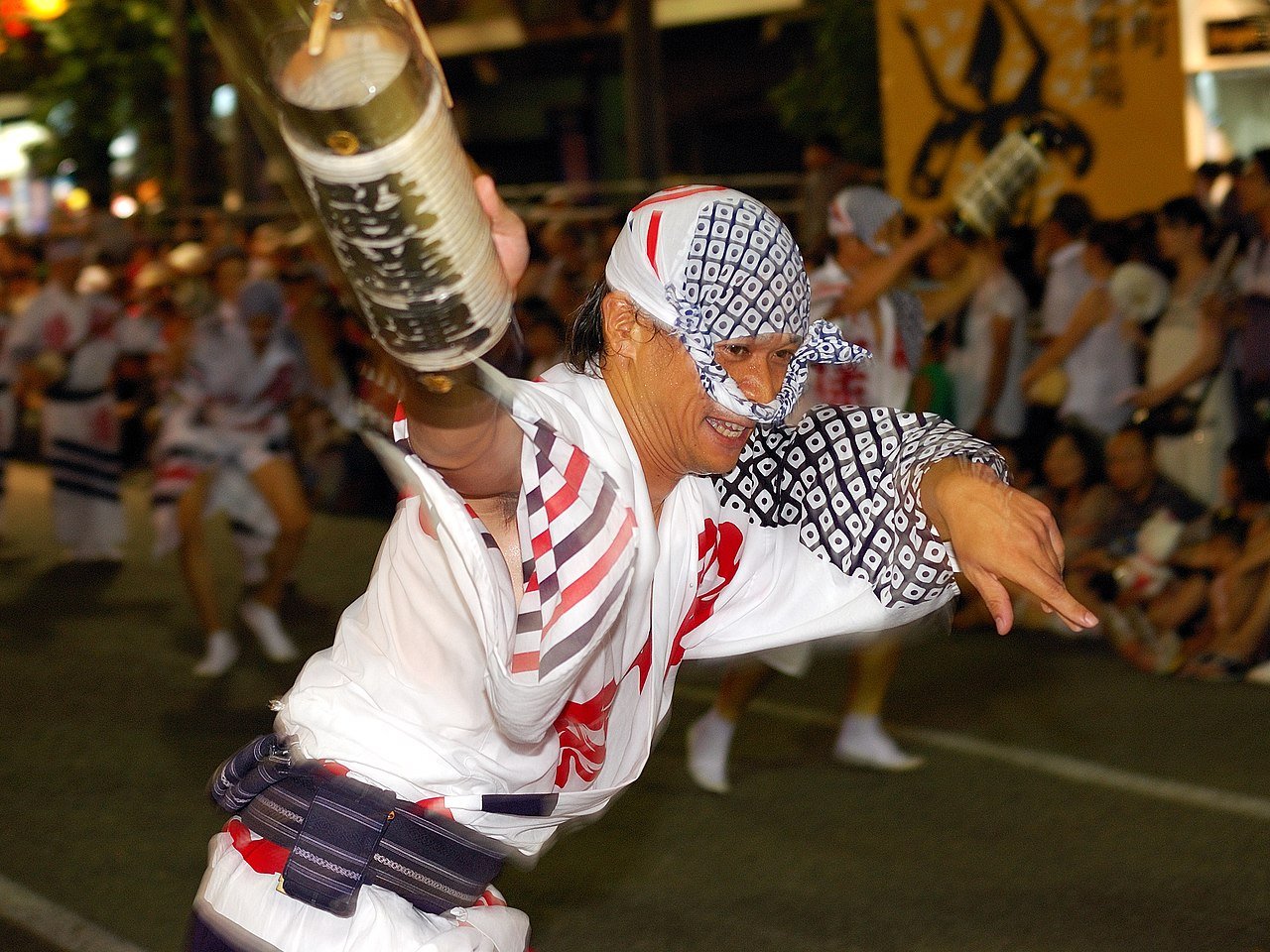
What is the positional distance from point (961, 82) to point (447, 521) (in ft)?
25.4

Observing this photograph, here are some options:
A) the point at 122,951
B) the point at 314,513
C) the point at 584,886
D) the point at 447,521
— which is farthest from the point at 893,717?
the point at 314,513

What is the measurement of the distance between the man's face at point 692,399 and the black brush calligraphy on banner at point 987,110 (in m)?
A: 6.89

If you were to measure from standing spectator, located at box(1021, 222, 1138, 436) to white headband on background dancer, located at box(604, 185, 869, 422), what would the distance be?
559cm

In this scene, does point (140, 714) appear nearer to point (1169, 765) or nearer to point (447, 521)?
point (1169, 765)

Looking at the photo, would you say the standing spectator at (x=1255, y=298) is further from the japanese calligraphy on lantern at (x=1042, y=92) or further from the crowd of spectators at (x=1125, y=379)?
the japanese calligraphy on lantern at (x=1042, y=92)

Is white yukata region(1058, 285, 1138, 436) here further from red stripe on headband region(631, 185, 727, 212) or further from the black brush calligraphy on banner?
red stripe on headband region(631, 185, 727, 212)

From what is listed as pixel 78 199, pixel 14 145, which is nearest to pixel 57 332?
pixel 78 199

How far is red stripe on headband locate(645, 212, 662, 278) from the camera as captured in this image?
1.97 meters

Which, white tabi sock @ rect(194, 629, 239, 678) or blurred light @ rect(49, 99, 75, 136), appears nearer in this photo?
white tabi sock @ rect(194, 629, 239, 678)

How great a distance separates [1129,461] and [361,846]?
17.5 feet

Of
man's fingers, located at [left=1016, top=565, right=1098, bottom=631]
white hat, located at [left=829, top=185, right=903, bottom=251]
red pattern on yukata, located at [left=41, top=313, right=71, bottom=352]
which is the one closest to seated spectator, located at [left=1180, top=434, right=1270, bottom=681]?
white hat, located at [left=829, top=185, right=903, bottom=251]

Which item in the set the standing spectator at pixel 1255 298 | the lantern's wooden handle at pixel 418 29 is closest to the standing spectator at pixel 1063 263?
the standing spectator at pixel 1255 298

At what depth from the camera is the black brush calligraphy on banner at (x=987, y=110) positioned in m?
8.50

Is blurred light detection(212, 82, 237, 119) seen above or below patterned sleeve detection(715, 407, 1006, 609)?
above
